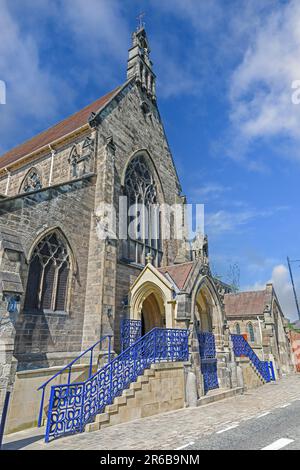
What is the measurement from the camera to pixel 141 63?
65.5 ft

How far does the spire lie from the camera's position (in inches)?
760

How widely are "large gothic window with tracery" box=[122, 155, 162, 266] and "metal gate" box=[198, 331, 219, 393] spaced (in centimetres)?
478

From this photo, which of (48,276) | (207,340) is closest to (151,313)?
(207,340)

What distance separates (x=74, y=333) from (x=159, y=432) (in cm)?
498

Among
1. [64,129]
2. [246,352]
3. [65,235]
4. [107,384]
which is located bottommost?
[107,384]

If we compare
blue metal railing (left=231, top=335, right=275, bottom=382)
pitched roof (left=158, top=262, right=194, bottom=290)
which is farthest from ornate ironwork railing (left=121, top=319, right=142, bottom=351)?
blue metal railing (left=231, top=335, right=275, bottom=382)

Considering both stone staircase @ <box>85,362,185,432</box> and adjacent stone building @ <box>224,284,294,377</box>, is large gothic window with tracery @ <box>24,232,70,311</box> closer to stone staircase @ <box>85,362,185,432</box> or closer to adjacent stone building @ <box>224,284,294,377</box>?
stone staircase @ <box>85,362,185,432</box>

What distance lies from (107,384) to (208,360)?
5.47m

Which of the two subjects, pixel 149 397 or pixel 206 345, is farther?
pixel 206 345

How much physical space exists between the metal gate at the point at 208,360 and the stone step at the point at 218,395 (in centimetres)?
35

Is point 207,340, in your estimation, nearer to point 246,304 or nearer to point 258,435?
point 258,435

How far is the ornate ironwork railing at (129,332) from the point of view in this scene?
478 inches
